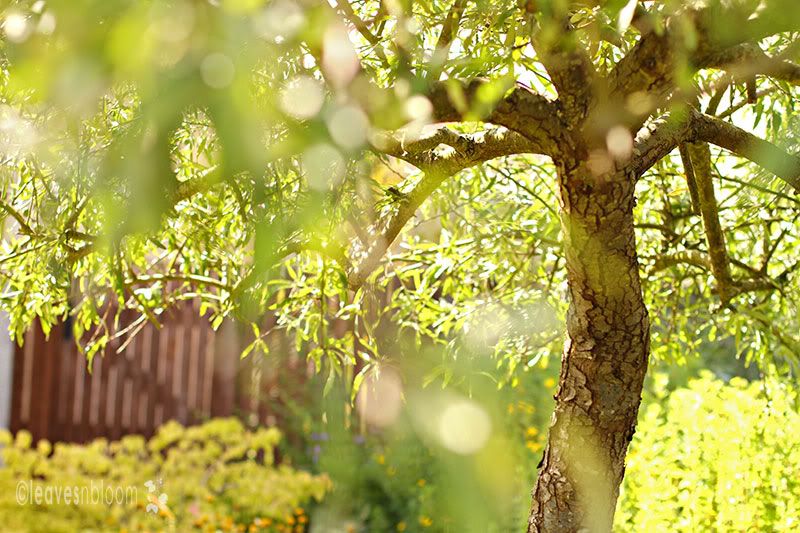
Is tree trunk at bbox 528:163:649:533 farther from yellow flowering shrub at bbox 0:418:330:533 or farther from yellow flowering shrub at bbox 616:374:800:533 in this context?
yellow flowering shrub at bbox 0:418:330:533

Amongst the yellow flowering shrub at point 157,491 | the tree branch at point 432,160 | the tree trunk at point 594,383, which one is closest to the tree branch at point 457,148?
the tree branch at point 432,160

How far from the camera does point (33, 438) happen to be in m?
6.40

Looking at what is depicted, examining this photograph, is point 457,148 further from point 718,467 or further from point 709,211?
point 718,467

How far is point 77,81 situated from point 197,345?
245 inches

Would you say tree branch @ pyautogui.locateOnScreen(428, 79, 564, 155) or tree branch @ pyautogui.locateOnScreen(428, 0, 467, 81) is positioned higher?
tree branch @ pyautogui.locateOnScreen(428, 0, 467, 81)

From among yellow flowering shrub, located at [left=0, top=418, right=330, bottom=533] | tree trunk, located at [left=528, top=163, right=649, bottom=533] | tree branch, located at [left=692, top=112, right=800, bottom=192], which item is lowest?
yellow flowering shrub, located at [left=0, top=418, right=330, bottom=533]

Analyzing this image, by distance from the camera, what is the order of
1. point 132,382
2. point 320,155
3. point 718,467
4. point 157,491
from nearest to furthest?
1. point 320,155
2. point 718,467
3. point 157,491
4. point 132,382

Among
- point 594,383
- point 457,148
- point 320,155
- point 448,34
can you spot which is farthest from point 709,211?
point 320,155

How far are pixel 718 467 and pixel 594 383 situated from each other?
1588 mm

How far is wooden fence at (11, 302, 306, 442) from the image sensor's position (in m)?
6.39

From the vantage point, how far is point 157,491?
4.98 metres

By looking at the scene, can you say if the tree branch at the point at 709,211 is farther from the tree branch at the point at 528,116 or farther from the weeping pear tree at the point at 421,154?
the tree branch at the point at 528,116

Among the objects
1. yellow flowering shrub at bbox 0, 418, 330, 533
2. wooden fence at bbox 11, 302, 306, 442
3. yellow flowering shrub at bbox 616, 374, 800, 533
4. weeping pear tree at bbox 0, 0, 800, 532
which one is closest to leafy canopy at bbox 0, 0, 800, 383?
weeping pear tree at bbox 0, 0, 800, 532

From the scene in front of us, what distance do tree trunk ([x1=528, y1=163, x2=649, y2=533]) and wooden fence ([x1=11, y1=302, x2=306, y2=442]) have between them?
464 centimetres
